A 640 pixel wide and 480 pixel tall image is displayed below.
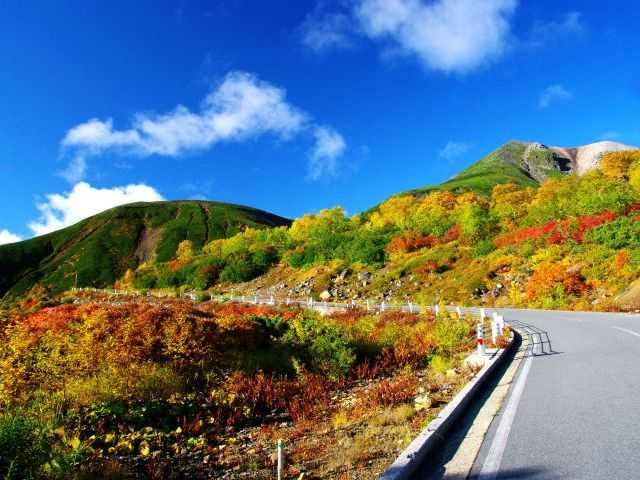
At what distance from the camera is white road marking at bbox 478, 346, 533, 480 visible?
4.50 meters

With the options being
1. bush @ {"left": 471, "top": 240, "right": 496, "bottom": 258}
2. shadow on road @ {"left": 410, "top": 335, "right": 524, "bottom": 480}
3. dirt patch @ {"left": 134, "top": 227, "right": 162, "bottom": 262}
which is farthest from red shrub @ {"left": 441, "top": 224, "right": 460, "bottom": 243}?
dirt patch @ {"left": 134, "top": 227, "right": 162, "bottom": 262}

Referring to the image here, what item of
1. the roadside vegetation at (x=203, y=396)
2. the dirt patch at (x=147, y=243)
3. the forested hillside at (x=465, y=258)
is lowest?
the roadside vegetation at (x=203, y=396)

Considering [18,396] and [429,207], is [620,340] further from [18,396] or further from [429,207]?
[429,207]

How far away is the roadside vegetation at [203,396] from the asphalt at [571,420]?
4.17ft

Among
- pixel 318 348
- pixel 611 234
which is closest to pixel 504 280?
pixel 611 234

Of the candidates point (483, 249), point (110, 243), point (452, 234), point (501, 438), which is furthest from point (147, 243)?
point (501, 438)

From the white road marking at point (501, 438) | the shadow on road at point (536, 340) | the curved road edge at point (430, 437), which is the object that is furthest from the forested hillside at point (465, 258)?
the curved road edge at point (430, 437)

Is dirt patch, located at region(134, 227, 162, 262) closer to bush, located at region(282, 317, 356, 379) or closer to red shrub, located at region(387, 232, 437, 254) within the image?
red shrub, located at region(387, 232, 437, 254)

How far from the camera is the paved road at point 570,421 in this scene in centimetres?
447

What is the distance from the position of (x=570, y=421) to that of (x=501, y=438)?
1.16 m

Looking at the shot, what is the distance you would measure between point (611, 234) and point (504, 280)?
773cm

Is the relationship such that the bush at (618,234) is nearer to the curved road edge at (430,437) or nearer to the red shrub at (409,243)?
the red shrub at (409,243)

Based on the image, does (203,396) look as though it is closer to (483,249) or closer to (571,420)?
(571,420)

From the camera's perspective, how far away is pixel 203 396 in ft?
32.0
